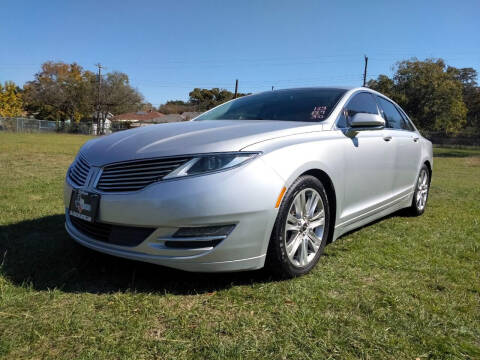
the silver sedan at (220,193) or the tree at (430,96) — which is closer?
the silver sedan at (220,193)

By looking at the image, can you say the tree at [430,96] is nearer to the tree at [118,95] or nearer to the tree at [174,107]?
the tree at [118,95]

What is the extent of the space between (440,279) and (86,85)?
195ft

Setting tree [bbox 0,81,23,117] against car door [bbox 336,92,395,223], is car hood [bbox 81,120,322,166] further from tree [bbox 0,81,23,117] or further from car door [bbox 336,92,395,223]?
A: tree [bbox 0,81,23,117]

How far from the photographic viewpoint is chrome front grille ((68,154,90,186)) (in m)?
2.59

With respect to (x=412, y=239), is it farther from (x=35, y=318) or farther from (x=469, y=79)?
(x=469, y=79)

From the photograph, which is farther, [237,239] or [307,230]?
[307,230]

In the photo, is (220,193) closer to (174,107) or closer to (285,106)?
(285,106)

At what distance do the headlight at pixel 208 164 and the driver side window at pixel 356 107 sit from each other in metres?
1.31

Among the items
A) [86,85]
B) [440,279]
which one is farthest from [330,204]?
[86,85]

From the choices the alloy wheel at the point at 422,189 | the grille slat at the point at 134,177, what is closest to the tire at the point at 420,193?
the alloy wheel at the point at 422,189

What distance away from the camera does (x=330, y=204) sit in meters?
2.95

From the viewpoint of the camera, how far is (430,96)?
99.1ft

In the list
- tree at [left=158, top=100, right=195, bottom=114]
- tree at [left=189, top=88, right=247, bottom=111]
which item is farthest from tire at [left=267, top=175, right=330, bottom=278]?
tree at [left=158, top=100, right=195, bottom=114]

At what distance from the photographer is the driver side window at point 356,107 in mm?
3325
